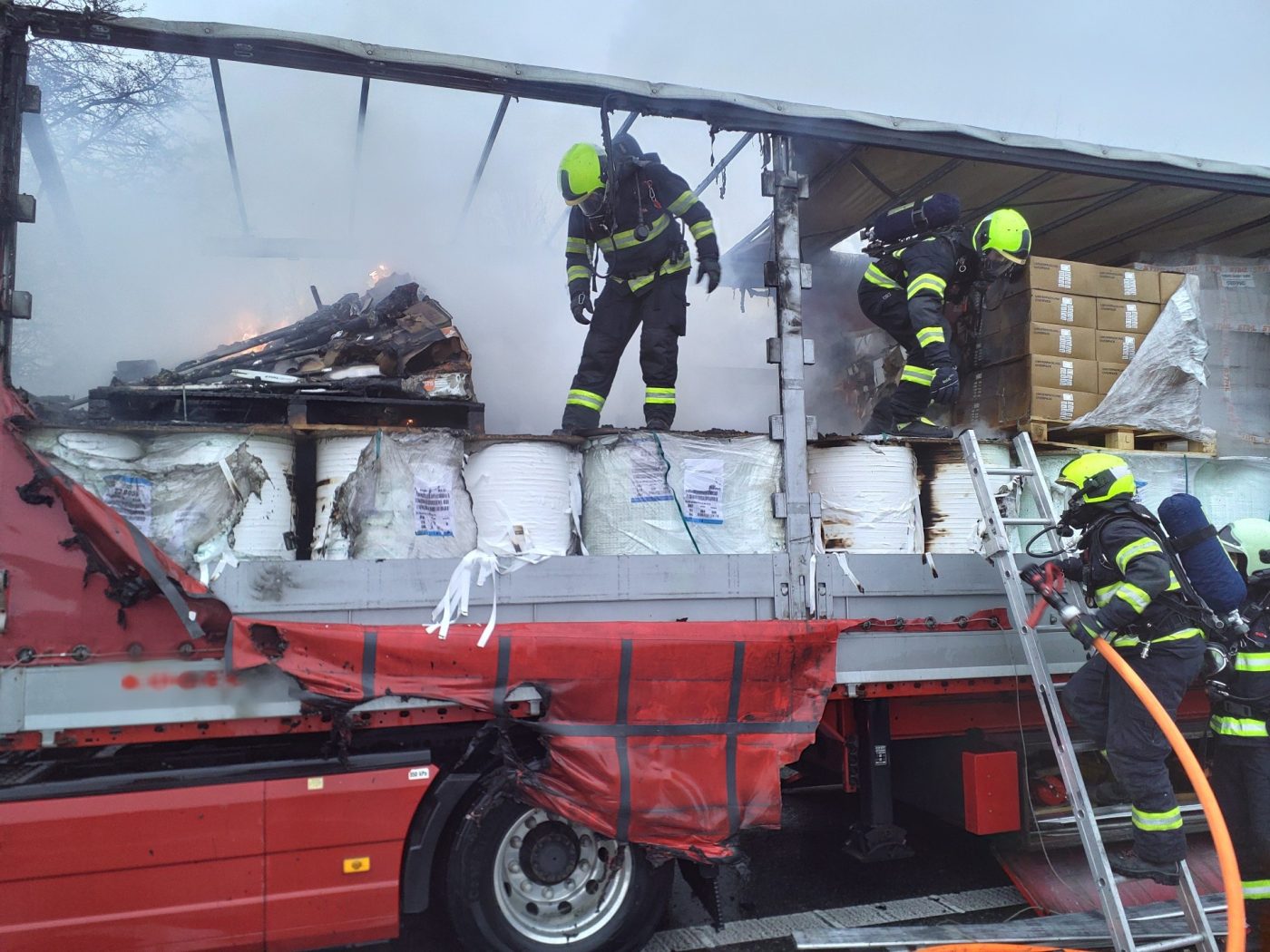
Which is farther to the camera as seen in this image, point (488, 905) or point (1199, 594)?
point (1199, 594)

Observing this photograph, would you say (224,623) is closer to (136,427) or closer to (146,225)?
(136,427)

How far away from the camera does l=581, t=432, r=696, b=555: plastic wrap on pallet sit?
12.3 feet

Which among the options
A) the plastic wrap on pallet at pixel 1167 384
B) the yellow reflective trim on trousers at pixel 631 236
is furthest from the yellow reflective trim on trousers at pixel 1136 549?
the yellow reflective trim on trousers at pixel 631 236

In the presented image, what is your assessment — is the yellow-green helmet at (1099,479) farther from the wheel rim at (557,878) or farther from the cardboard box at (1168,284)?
the wheel rim at (557,878)

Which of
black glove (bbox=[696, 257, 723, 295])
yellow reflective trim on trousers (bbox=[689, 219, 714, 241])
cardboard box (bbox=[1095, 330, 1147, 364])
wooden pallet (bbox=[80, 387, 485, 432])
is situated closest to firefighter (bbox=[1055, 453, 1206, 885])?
cardboard box (bbox=[1095, 330, 1147, 364])

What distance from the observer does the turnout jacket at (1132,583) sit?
3.52 metres

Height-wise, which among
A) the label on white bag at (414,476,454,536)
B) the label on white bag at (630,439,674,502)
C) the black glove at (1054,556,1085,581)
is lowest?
the black glove at (1054,556,1085,581)

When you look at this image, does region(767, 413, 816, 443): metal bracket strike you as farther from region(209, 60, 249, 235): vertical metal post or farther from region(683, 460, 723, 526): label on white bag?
region(209, 60, 249, 235): vertical metal post

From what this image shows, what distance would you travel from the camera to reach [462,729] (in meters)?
3.50

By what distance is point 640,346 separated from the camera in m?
4.66

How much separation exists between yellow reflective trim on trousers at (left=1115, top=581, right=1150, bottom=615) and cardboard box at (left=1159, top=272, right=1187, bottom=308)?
2381 millimetres

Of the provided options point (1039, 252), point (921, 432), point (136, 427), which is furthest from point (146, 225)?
point (1039, 252)

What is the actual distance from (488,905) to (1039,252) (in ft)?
18.5

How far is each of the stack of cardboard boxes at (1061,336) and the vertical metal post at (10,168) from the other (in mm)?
4637
